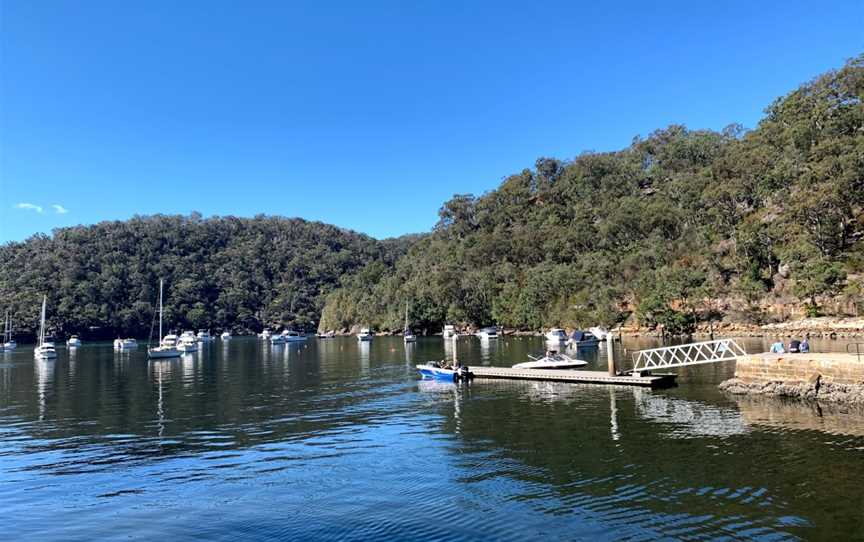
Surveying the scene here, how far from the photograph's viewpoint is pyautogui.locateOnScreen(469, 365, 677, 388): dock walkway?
3928 cm

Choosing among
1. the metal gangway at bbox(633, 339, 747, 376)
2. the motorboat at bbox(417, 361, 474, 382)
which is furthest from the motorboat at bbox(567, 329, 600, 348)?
the motorboat at bbox(417, 361, 474, 382)

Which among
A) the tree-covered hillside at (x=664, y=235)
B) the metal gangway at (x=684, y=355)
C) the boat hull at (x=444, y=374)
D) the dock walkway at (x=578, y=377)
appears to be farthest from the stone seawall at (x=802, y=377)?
the tree-covered hillside at (x=664, y=235)

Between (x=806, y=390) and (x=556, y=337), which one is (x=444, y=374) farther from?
(x=556, y=337)

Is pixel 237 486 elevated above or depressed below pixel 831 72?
below

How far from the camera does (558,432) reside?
26.2 m

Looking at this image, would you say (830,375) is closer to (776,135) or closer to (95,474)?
(95,474)

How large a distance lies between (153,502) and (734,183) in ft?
395

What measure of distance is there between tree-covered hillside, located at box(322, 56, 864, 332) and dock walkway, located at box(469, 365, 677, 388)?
184 feet

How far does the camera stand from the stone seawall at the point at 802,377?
29516 mm

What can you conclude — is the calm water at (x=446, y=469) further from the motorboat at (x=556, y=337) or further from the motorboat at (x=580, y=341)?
the motorboat at (x=556, y=337)

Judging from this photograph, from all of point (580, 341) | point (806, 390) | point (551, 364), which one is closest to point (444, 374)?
point (551, 364)

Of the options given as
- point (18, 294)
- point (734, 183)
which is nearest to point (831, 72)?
point (734, 183)

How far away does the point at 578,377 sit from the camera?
4306 cm

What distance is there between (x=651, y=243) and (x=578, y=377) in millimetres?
90737
